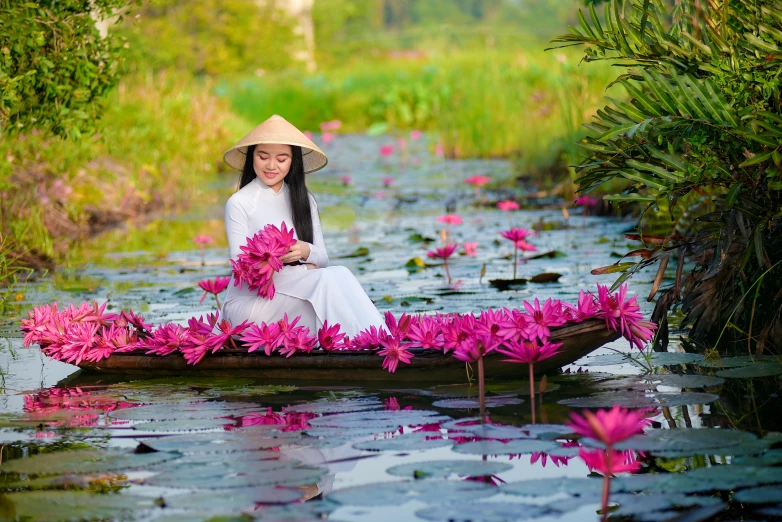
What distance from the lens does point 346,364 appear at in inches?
167

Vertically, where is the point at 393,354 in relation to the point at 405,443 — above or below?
above

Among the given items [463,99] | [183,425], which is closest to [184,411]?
[183,425]

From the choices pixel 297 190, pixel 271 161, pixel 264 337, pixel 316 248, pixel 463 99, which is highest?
pixel 463 99

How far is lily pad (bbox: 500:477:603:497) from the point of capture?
8.91 feet

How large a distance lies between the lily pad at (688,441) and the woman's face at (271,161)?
2196 millimetres

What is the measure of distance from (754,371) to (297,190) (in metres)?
2.06

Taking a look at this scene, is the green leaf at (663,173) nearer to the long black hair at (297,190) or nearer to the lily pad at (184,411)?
the long black hair at (297,190)

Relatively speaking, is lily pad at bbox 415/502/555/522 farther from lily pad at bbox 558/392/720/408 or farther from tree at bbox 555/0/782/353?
tree at bbox 555/0/782/353

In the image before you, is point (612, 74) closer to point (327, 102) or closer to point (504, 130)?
point (504, 130)

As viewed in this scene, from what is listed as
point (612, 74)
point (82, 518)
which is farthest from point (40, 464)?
point (612, 74)

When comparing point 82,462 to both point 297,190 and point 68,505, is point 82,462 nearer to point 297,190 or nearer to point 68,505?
point 68,505

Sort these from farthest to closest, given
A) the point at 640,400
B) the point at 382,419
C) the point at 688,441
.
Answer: the point at 640,400
the point at 382,419
the point at 688,441

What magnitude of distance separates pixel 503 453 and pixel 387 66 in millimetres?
26629

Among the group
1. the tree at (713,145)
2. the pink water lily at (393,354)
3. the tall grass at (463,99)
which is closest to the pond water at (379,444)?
the pink water lily at (393,354)
